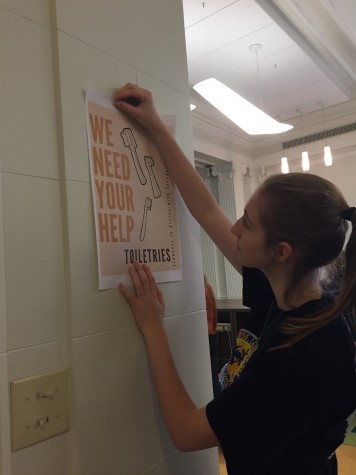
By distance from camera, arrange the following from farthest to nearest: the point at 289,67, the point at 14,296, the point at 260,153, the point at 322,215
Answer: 1. the point at 260,153
2. the point at 289,67
3. the point at 322,215
4. the point at 14,296

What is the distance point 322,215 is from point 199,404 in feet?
1.90

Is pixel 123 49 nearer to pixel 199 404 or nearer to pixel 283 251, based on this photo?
pixel 283 251

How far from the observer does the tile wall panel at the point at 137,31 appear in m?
0.84

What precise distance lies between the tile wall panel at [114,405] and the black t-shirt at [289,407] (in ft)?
0.62

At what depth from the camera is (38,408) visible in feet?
2.31

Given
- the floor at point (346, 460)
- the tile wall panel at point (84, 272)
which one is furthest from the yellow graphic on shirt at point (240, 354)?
the floor at point (346, 460)

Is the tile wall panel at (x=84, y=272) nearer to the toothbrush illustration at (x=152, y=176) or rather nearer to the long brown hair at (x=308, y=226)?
the toothbrush illustration at (x=152, y=176)

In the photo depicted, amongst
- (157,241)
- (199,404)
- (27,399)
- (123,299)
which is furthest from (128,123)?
(199,404)

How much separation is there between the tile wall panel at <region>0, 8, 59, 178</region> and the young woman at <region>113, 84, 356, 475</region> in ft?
0.61

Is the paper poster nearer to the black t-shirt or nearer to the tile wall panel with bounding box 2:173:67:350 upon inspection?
the tile wall panel with bounding box 2:173:67:350

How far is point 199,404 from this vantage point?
106 centimetres

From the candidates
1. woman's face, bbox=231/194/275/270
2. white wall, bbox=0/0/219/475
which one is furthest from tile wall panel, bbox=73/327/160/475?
woman's face, bbox=231/194/275/270

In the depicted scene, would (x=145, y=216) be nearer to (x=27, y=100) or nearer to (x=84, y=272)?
(x=84, y=272)

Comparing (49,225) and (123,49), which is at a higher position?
(123,49)
